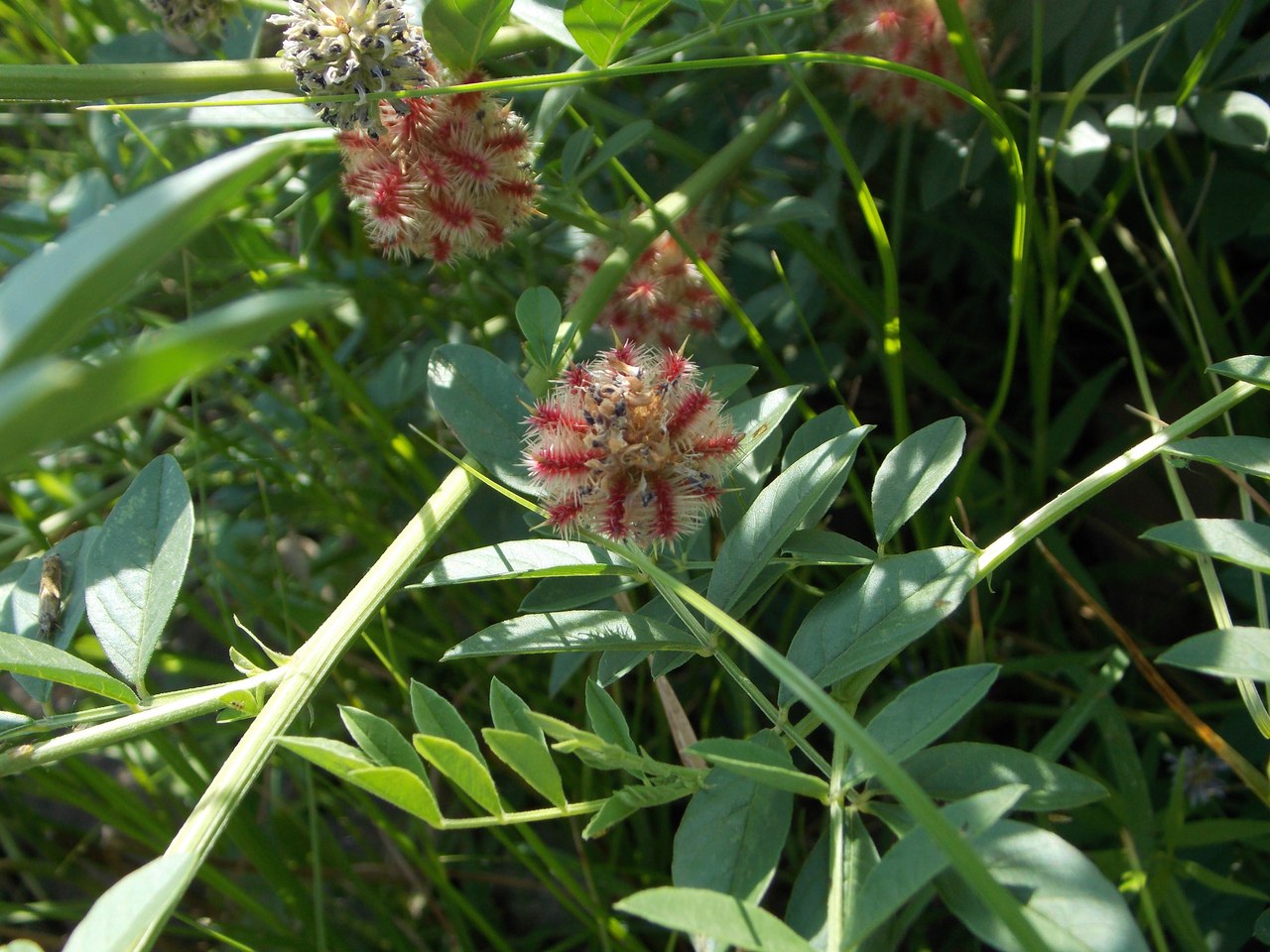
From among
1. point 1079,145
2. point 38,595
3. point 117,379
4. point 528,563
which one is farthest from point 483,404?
point 1079,145

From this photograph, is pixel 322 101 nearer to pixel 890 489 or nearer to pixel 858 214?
pixel 890 489

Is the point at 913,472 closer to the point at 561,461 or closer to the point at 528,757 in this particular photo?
the point at 561,461

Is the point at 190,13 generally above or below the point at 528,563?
above

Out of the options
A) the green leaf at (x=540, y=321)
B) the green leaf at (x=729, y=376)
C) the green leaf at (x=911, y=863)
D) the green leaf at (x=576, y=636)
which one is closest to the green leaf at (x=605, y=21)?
the green leaf at (x=540, y=321)

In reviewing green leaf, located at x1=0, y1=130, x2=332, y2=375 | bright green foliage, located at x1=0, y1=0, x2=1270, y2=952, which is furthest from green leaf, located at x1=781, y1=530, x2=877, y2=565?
green leaf, located at x1=0, y1=130, x2=332, y2=375

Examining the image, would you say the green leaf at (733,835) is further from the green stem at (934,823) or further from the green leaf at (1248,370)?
the green leaf at (1248,370)

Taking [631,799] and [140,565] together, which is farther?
[140,565]
